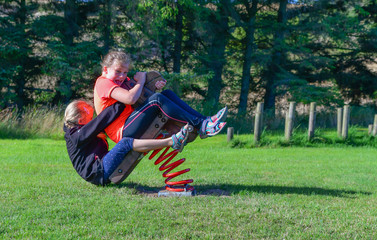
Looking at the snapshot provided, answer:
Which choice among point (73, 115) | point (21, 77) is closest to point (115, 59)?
point (73, 115)

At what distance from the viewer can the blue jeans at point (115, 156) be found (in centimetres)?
555

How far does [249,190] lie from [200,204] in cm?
128

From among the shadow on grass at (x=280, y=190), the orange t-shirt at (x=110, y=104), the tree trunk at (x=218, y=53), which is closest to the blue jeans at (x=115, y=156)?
the orange t-shirt at (x=110, y=104)

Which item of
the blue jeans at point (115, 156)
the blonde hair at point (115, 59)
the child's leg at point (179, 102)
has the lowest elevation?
the blue jeans at point (115, 156)

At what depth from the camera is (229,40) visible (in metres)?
26.1

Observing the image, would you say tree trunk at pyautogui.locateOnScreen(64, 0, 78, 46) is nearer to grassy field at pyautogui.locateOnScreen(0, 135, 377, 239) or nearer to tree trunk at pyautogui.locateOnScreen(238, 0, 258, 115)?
tree trunk at pyautogui.locateOnScreen(238, 0, 258, 115)

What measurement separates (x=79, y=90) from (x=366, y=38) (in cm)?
1646

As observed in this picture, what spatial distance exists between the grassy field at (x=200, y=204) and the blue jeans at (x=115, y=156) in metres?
0.27

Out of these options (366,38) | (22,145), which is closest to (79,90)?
(22,145)

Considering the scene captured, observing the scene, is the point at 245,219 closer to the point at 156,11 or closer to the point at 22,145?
the point at 22,145

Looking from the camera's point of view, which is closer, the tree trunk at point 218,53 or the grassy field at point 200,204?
the grassy field at point 200,204

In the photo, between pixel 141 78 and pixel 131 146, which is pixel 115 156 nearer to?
Answer: pixel 131 146

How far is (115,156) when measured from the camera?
5641mm

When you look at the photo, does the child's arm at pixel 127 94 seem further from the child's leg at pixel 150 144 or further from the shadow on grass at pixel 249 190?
the shadow on grass at pixel 249 190
